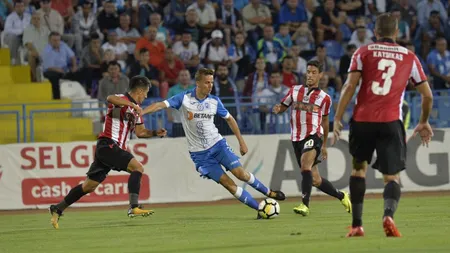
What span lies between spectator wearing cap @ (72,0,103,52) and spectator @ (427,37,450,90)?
25.8 feet

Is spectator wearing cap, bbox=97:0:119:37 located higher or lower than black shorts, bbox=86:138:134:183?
higher

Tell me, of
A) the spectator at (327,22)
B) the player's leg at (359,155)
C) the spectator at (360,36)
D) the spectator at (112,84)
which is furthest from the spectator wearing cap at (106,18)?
the player's leg at (359,155)

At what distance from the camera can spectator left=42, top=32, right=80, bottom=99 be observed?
24.0m

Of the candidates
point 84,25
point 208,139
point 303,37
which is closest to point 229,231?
point 208,139

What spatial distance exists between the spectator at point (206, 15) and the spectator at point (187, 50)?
2.38 feet

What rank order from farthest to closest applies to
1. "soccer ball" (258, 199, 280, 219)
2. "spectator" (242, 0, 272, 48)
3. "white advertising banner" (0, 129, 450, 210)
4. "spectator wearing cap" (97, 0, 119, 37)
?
"spectator" (242, 0, 272, 48) < "spectator wearing cap" (97, 0, 119, 37) < "white advertising banner" (0, 129, 450, 210) < "soccer ball" (258, 199, 280, 219)

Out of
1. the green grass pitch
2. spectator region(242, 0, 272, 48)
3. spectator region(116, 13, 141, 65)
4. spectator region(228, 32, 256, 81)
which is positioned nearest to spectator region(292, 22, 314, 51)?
Answer: spectator region(242, 0, 272, 48)

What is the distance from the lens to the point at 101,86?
23.2 meters

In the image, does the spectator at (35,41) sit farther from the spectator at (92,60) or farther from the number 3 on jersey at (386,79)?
the number 3 on jersey at (386,79)

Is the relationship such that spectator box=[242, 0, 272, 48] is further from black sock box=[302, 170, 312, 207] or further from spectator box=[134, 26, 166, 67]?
black sock box=[302, 170, 312, 207]

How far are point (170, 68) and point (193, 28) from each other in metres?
1.51

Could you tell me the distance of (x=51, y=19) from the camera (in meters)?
24.4

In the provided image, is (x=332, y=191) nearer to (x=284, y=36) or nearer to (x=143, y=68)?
(x=143, y=68)

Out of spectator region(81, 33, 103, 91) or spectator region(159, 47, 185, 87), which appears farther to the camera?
spectator region(159, 47, 185, 87)
